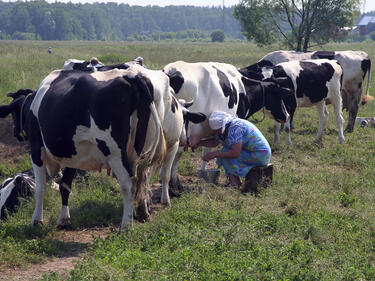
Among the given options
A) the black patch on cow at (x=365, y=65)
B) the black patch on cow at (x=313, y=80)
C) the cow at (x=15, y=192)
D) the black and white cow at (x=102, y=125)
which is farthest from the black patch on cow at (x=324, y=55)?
the cow at (x=15, y=192)

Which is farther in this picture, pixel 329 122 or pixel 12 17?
pixel 12 17

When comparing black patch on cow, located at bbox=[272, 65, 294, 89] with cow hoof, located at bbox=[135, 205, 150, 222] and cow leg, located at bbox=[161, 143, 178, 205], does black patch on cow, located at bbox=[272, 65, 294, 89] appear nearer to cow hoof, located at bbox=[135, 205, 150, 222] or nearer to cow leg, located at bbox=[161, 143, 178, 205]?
cow leg, located at bbox=[161, 143, 178, 205]

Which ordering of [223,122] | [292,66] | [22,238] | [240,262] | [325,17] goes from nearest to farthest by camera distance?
[240,262], [22,238], [223,122], [292,66], [325,17]

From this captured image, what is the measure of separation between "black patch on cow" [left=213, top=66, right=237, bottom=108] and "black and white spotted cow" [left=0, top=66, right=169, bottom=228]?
9.18 feet

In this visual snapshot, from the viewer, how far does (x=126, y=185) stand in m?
6.26

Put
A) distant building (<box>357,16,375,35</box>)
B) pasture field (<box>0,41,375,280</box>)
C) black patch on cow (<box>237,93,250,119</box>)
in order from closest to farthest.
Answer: pasture field (<box>0,41,375,280</box>)
black patch on cow (<box>237,93,250,119</box>)
distant building (<box>357,16,375,35</box>)

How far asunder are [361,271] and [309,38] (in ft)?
73.9

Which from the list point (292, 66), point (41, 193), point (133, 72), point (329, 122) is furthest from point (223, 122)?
point (329, 122)

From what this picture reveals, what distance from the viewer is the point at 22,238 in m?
6.24

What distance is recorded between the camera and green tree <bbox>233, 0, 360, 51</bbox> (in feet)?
84.0

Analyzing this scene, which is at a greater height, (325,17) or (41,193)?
(325,17)

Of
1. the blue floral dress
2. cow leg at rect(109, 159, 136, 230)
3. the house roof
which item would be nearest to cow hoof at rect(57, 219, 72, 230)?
cow leg at rect(109, 159, 136, 230)

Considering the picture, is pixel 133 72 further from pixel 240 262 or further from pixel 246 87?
pixel 246 87

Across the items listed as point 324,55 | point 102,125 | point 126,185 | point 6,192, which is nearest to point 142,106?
point 102,125
